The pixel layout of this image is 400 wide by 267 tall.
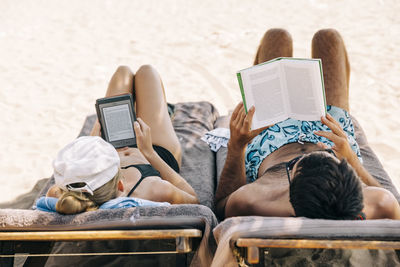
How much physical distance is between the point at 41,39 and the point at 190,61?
309 cm

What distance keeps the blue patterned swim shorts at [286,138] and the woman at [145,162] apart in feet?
1.74

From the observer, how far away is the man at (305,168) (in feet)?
5.42

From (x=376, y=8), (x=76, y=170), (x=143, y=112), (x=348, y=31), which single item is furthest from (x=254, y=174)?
(x=376, y=8)

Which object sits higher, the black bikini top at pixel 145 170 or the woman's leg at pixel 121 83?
the woman's leg at pixel 121 83

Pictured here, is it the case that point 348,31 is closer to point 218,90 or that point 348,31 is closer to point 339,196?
point 218,90

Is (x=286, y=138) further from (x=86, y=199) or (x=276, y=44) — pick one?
(x=86, y=199)

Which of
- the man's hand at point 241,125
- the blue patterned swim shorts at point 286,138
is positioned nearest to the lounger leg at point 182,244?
the man's hand at point 241,125

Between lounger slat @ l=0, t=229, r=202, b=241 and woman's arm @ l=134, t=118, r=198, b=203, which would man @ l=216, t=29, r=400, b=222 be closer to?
woman's arm @ l=134, t=118, r=198, b=203

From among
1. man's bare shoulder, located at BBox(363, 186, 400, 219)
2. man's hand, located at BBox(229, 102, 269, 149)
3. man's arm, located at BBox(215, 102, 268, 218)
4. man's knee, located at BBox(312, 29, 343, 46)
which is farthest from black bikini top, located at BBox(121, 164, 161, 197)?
man's knee, located at BBox(312, 29, 343, 46)

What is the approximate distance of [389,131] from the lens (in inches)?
164

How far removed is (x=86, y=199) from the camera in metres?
1.85

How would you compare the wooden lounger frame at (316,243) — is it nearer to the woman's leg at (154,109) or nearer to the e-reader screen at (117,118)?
the e-reader screen at (117,118)

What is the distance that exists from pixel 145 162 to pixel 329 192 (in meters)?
1.34

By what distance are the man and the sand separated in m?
1.40
